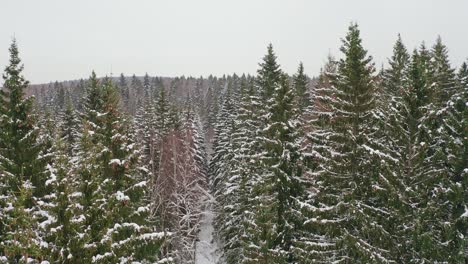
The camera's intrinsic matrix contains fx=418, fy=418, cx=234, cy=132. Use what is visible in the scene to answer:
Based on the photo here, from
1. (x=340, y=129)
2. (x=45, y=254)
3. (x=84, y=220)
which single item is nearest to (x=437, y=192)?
(x=340, y=129)

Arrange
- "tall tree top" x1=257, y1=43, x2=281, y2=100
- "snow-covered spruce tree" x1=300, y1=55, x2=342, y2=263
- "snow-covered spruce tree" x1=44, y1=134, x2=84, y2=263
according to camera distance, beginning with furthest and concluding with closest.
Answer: "tall tree top" x1=257, y1=43, x2=281, y2=100, "snow-covered spruce tree" x1=300, y1=55, x2=342, y2=263, "snow-covered spruce tree" x1=44, y1=134, x2=84, y2=263

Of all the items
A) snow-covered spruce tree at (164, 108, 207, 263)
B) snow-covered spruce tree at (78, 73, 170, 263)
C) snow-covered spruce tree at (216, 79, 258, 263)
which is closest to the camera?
snow-covered spruce tree at (78, 73, 170, 263)

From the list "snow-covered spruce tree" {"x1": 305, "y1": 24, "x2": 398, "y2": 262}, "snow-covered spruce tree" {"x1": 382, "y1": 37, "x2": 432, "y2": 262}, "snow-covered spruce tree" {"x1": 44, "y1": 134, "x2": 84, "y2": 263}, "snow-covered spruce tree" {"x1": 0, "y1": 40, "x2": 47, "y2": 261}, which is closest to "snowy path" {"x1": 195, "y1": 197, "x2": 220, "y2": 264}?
"snow-covered spruce tree" {"x1": 305, "y1": 24, "x2": 398, "y2": 262}

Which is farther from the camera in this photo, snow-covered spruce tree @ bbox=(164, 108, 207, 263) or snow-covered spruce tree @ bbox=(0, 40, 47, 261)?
snow-covered spruce tree @ bbox=(164, 108, 207, 263)

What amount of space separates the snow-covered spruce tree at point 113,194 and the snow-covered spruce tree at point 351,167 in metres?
6.80

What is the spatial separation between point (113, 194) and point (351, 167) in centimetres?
936

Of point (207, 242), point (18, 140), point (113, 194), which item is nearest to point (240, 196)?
point (113, 194)

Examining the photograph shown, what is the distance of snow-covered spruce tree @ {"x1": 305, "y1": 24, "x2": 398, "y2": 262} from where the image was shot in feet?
53.7

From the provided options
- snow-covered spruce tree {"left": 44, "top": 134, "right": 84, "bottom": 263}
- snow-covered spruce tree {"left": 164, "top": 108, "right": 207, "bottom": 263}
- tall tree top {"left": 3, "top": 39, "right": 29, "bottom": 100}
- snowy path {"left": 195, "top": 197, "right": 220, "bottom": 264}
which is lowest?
snowy path {"left": 195, "top": 197, "right": 220, "bottom": 264}

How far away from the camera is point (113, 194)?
14.8m

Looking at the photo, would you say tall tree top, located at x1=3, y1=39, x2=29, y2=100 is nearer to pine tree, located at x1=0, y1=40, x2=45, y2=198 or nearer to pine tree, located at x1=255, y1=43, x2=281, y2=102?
pine tree, located at x1=0, y1=40, x2=45, y2=198

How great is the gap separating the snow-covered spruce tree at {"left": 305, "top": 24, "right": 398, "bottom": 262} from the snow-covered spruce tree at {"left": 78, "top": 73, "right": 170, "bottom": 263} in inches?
268

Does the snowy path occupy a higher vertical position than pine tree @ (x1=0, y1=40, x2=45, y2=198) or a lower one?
lower

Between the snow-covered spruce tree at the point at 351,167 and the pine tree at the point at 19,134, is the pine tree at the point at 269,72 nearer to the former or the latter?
the snow-covered spruce tree at the point at 351,167
